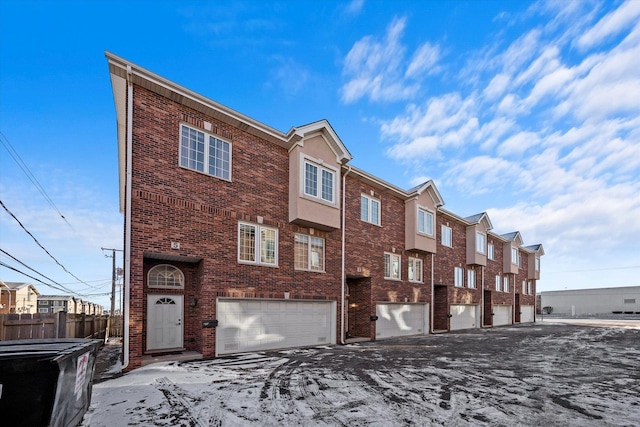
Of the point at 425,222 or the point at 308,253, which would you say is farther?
the point at 425,222

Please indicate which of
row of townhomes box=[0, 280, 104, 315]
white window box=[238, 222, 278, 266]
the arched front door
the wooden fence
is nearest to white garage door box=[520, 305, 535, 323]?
white window box=[238, 222, 278, 266]

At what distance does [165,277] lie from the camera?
11625 mm

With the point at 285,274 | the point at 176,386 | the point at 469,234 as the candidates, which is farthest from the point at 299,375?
the point at 469,234

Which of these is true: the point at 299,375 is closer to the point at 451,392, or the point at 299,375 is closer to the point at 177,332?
the point at 451,392

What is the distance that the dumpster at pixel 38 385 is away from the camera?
13.6 feet

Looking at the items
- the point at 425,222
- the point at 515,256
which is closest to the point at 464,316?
the point at 425,222

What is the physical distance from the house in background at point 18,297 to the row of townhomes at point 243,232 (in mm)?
33080

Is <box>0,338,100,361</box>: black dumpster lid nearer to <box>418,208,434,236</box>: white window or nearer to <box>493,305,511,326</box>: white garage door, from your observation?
<box>418,208,434,236</box>: white window

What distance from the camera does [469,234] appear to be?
26.4 m

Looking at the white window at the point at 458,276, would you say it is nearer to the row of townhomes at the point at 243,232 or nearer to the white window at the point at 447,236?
the white window at the point at 447,236

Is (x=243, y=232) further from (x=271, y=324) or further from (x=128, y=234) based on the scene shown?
(x=128, y=234)

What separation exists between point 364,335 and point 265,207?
834 centimetres

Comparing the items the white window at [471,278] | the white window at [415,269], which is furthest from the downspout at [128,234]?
the white window at [471,278]

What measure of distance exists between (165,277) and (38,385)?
749cm
